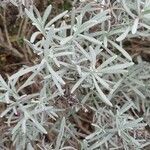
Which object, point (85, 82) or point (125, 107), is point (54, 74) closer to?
point (85, 82)

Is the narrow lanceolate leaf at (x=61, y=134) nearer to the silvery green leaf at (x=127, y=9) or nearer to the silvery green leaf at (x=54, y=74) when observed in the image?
the silvery green leaf at (x=54, y=74)

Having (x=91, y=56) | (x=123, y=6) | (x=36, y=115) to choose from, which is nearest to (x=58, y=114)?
(x=36, y=115)

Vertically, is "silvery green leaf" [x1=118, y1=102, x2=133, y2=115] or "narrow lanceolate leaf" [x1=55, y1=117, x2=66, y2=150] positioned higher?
"narrow lanceolate leaf" [x1=55, y1=117, x2=66, y2=150]

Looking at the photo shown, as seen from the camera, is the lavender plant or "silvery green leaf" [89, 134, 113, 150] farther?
"silvery green leaf" [89, 134, 113, 150]

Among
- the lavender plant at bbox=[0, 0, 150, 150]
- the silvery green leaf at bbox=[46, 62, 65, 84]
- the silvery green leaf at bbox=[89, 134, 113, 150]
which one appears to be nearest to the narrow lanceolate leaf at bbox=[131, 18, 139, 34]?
the lavender plant at bbox=[0, 0, 150, 150]

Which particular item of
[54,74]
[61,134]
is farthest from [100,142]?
[54,74]

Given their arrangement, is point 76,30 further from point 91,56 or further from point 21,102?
point 21,102

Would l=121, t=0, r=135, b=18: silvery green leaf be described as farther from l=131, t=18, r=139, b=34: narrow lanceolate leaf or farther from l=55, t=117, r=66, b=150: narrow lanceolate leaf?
l=55, t=117, r=66, b=150: narrow lanceolate leaf

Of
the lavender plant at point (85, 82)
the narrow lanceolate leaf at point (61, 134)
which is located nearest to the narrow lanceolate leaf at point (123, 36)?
the lavender plant at point (85, 82)
